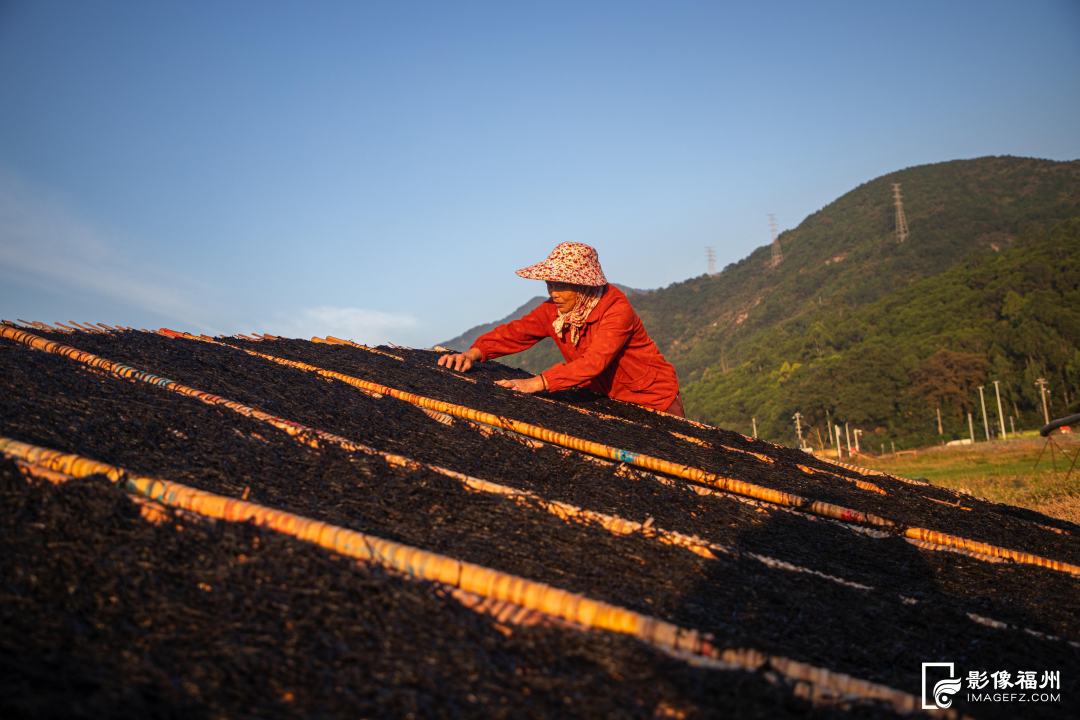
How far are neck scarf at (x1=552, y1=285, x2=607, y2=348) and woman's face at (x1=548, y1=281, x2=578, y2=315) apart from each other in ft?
Answer: 0.13

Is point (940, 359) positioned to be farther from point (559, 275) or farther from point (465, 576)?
point (465, 576)

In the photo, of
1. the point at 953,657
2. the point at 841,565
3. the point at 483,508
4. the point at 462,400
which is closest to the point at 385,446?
the point at 483,508

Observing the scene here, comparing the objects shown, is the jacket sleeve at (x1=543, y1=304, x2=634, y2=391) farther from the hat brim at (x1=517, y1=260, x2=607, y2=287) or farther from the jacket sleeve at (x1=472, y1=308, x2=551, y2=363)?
the jacket sleeve at (x1=472, y1=308, x2=551, y2=363)

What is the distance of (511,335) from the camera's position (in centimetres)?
504

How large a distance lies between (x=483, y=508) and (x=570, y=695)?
0.85 m

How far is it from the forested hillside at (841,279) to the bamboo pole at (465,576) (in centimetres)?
7618

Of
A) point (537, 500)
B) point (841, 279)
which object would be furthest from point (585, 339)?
point (841, 279)

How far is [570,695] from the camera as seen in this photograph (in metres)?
1.06

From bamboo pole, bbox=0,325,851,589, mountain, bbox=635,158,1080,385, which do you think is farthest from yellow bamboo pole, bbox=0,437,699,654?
mountain, bbox=635,158,1080,385

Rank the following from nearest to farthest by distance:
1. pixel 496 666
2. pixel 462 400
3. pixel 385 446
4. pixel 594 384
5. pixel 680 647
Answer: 1. pixel 496 666
2. pixel 680 647
3. pixel 385 446
4. pixel 462 400
5. pixel 594 384

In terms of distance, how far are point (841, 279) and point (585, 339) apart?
132 meters

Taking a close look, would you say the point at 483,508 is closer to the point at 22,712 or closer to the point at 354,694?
the point at 354,694

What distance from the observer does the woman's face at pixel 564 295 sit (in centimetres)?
437

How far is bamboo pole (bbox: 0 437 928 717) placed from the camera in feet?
3.97
